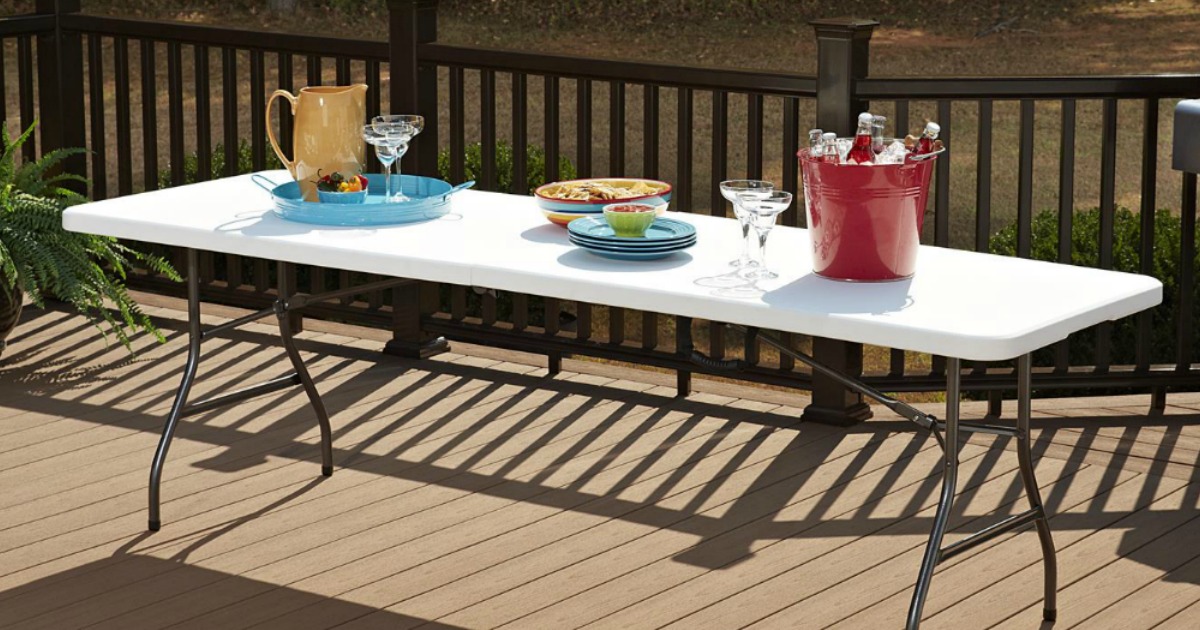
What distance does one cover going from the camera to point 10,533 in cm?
378

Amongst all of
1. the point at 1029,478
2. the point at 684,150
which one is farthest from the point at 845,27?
the point at 1029,478

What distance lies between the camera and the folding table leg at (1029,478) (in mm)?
3107

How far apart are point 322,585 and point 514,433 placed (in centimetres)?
110

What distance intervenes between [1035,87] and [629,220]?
1763 mm

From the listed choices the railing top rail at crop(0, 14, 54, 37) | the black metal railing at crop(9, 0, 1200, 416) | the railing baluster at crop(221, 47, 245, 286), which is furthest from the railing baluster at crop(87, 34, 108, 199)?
the railing baluster at crop(221, 47, 245, 286)

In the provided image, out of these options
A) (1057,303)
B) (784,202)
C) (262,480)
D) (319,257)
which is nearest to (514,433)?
(262,480)

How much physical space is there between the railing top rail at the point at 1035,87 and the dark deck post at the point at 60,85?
2.86 metres

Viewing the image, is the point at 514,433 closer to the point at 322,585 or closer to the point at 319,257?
the point at 322,585

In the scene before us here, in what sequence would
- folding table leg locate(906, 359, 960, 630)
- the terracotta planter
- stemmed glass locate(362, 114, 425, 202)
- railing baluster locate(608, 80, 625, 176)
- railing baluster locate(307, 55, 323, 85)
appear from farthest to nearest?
railing baluster locate(307, 55, 323, 85) → the terracotta planter → railing baluster locate(608, 80, 625, 176) → stemmed glass locate(362, 114, 425, 202) → folding table leg locate(906, 359, 960, 630)

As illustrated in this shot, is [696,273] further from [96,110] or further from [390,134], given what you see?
[96,110]

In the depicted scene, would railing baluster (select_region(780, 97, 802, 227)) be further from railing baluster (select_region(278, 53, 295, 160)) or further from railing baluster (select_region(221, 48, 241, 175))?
railing baluster (select_region(221, 48, 241, 175))

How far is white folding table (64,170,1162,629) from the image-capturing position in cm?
274

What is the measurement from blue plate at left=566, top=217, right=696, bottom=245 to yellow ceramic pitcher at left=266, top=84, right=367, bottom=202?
1.88 feet

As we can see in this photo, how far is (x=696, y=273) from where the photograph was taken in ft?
10.00
